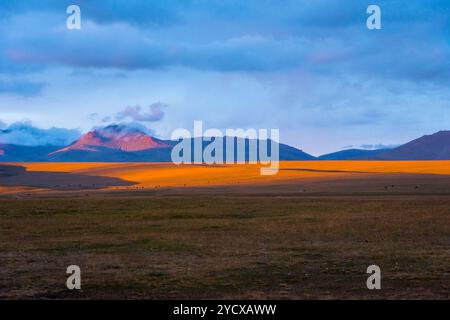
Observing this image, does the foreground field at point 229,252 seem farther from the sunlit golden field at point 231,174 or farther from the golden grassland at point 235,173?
the golden grassland at point 235,173

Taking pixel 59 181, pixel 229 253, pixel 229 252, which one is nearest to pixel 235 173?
pixel 59 181

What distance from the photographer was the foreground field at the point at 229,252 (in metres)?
14.7

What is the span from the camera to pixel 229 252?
20781mm

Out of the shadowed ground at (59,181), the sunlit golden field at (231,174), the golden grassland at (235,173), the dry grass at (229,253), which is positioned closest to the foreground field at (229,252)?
the dry grass at (229,253)

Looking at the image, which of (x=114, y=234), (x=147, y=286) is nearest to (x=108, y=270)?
(x=147, y=286)

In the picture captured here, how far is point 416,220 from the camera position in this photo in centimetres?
3062

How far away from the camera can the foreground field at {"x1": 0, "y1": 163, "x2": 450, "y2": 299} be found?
1474cm

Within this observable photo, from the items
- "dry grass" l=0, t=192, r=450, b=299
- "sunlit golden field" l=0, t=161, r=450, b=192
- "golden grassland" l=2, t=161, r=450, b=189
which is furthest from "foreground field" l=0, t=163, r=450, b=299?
"golden grassland" l=2, t=161, r=450, b=189

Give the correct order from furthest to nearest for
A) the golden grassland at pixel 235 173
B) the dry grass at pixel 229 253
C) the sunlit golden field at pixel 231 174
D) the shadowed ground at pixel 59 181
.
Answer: the shadowed ground at pixel 59 181
the golden grassland at pixel 235 173
the sunlit golden field at pixel 231 174
the dry grass at pixel 229 253

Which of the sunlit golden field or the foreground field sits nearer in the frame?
the foreground field

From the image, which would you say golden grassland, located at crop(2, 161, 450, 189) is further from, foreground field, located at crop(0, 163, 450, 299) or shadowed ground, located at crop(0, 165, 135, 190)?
foreground field, located at crop(0, 163, 450, 299)

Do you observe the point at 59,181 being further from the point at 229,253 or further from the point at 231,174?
the point at 229,253

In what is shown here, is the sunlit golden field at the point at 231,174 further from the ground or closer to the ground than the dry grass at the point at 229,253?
further from the ground
